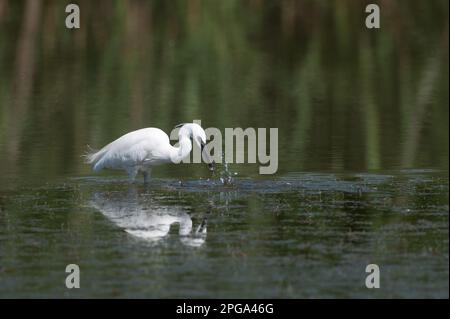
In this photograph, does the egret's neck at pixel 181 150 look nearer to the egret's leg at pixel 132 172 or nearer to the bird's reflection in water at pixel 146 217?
the egret's leg at pixel 132 172

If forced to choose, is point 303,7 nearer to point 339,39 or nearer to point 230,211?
point 339,39

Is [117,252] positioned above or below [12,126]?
below

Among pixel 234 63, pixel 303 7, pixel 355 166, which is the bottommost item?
pixel 355 166

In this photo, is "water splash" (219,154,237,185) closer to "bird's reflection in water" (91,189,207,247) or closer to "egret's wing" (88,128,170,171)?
"egret's wing" (88,128,170,171)

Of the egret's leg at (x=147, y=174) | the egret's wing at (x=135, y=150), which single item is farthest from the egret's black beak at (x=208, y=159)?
the egret's leg at (x=147, y=174)

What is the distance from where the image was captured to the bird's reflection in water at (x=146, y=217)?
27.8ft

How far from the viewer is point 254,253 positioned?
25.7 ft

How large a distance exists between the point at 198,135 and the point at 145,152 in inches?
24.5

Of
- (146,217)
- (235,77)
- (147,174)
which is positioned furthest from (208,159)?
(235,77)

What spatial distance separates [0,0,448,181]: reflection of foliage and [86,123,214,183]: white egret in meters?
0.68
